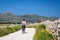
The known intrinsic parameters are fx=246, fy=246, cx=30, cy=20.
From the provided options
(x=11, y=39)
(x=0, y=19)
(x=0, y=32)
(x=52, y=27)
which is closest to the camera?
(x=52, y=27)

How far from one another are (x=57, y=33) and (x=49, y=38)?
0.60 metres

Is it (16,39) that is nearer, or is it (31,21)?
(16,39)

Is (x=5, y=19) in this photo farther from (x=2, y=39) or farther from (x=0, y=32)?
(x=2, y=39)

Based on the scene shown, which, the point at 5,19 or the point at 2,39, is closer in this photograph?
the point at 2,39

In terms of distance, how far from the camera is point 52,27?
11680 millimetres

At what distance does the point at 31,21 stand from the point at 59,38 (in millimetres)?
25042

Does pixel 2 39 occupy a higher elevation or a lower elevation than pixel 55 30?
lower

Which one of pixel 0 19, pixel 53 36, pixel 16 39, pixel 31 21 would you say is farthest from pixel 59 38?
pixel 31 21

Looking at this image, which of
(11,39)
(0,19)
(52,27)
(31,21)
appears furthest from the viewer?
(31,21)

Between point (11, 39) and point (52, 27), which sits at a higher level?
point (52, 27)

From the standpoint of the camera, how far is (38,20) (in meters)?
38.3

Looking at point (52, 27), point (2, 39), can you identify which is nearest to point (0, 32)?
point (2, 39)

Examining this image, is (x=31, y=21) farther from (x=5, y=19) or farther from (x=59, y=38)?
(x=59, y=38)

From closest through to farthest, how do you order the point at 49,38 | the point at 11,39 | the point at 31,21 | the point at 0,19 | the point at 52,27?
the point at 49,38 → the point at 52,27 → the point at 11,39 → the point at 0,19 → the point at 31,21
